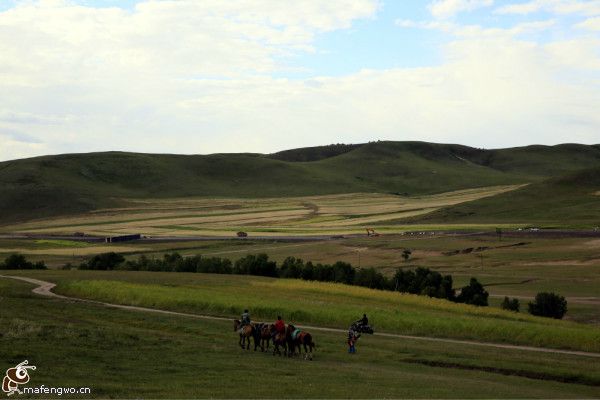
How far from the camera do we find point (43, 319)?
42.9 meters

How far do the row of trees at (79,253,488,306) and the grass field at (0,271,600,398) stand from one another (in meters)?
26.7

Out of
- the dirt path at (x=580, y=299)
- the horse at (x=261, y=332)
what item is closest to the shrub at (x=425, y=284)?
the dirt path at (x=580, y=299)

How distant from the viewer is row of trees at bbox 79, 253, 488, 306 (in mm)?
70250

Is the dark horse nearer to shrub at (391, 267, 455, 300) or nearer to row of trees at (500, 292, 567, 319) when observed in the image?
row of trees at (500, 292, 567, 319)

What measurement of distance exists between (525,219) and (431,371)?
457 feet

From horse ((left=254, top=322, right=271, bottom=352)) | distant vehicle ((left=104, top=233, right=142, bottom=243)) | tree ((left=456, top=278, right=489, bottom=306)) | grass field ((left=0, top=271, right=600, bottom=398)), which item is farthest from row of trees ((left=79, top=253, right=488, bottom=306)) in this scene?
distant vehicle ((left=104, top=233, right=142, bottom=243))

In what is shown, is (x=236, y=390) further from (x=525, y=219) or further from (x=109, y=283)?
(x=525, y=219)

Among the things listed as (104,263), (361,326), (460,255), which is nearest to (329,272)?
(104,263)

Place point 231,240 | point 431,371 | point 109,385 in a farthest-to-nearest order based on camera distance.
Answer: point 231,240 < point 431,371 < point 109,385

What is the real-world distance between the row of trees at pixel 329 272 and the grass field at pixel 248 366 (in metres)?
26.7

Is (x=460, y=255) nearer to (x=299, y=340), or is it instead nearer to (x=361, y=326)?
(x=361, y=326)

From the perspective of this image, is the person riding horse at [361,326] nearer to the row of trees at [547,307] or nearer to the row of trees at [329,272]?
the row of trees at [547,307]

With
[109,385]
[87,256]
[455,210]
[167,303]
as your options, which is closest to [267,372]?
[109,385]

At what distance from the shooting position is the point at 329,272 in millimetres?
83062
